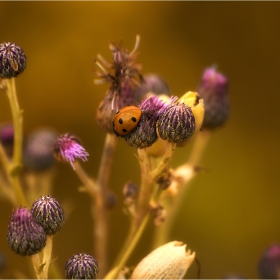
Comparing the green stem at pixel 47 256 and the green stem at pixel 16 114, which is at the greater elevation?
the green stem at pixel 16 114

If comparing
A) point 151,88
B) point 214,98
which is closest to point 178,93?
point 214,98

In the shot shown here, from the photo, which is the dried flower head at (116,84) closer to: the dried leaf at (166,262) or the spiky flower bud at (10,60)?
the spiky flower bud at (10,60)

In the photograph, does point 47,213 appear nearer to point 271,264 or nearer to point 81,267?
point 81,267

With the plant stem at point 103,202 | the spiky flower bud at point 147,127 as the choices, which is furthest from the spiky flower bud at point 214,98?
the spiky flower bud at point 147,127

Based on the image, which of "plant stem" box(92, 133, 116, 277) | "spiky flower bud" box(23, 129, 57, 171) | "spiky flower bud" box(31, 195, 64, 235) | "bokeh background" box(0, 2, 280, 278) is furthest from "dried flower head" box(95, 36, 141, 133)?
"bokeh background" box(0, 2, 280, 278)

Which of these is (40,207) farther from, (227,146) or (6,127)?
(227,146)

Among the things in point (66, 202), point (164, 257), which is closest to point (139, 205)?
point (164, 257)
